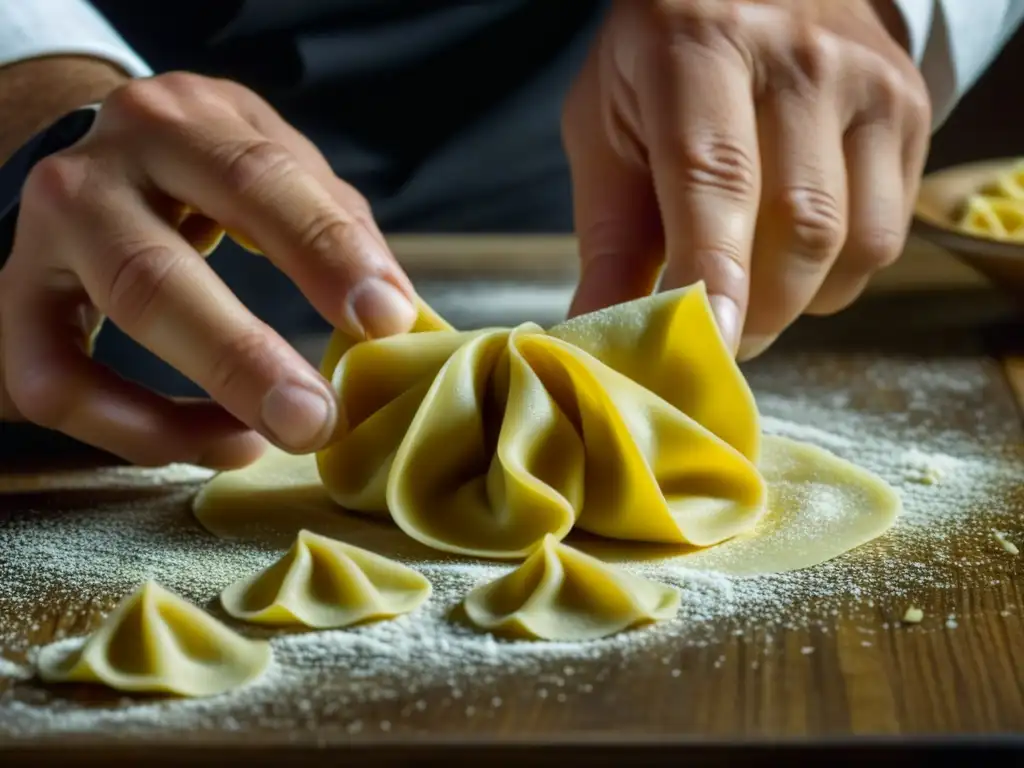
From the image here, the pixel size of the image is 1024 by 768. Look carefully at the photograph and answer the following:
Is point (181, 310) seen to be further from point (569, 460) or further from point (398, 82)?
point (398, 82)

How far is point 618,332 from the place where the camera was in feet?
4.32

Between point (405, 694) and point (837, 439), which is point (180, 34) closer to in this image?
point (837, 439)

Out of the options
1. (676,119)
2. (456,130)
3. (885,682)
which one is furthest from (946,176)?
(885,682)

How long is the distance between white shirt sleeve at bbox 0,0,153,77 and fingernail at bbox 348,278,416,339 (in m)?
0.74

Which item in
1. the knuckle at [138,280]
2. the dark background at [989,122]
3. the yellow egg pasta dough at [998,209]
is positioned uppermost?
the knuckle at [138,280]

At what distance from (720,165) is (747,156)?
0.04 m

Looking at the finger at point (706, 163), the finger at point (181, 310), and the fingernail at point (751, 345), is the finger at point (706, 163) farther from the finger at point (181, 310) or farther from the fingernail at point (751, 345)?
the finger at point (181, 310)

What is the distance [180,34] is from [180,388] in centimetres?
68

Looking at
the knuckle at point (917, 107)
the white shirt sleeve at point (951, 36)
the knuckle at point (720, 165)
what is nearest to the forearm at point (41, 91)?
the knuckle at point (720, 165)

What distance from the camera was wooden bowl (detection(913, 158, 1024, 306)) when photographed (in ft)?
6.23

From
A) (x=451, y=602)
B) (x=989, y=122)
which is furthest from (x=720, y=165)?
(x=989, y=122)

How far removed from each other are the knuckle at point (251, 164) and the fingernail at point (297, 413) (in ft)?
0.74

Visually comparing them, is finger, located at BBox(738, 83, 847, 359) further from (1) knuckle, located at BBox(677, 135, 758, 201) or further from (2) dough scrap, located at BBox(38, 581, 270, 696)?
(2) dough scrap, located at BBox(38, 581, 270, 696)

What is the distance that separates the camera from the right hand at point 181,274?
1.26m
